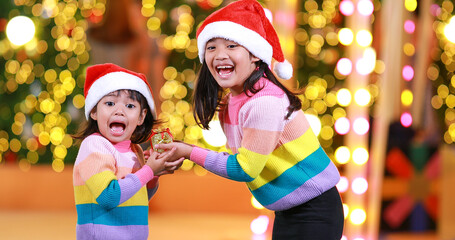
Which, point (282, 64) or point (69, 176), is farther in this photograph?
point (69, 176)

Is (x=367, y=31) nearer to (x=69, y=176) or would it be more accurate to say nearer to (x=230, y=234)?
(x=230, y=234)

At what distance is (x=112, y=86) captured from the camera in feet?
4.87

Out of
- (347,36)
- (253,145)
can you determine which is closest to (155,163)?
(253,145)

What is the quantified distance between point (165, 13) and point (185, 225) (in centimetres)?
155

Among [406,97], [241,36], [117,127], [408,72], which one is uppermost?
[408,72]

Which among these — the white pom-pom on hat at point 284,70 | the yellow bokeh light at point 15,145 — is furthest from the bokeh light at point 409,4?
the yellow bokeh light at point 15,145

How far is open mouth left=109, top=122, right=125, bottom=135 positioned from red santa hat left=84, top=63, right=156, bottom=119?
75 millimetres

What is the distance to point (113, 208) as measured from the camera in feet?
4.62

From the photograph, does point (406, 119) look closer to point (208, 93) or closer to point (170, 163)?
point (208, 93)

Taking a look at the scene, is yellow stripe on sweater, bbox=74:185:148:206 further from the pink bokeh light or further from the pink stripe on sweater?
the pink bokeh light

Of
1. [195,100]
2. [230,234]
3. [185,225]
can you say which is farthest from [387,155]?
[195,100]

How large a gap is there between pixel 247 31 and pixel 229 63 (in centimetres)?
10

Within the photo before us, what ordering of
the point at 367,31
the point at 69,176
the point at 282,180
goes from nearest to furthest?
1. the point at 282,180
2. the point at 367,31
3. the point at 69,176

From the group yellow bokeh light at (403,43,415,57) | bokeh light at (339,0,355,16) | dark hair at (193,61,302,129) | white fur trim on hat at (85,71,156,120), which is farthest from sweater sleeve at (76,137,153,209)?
yellow bokeh light at (403,43,415,57)
